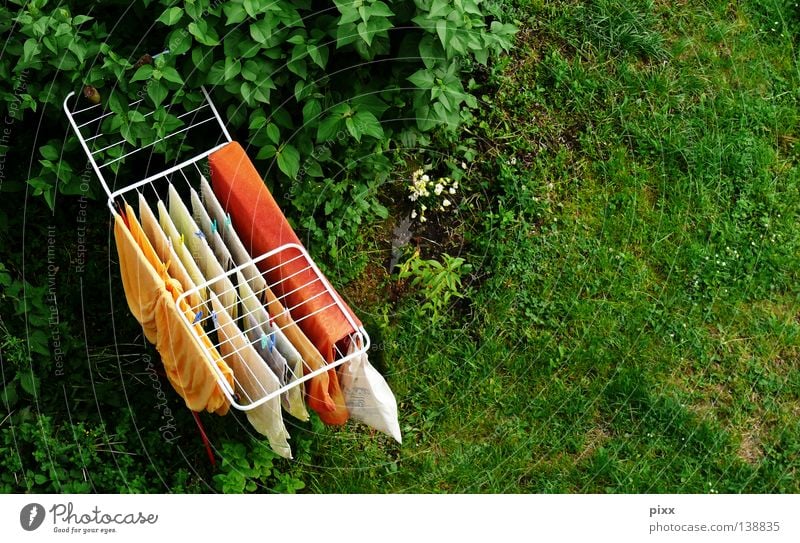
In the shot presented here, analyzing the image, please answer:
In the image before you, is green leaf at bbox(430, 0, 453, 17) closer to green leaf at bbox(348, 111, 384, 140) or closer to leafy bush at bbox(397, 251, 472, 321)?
green leaf at bbox(348, 111, 384, 140)

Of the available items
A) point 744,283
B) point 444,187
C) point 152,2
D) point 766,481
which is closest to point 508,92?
point 444,187

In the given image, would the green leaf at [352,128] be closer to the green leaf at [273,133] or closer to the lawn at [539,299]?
the lawn at [539,299]

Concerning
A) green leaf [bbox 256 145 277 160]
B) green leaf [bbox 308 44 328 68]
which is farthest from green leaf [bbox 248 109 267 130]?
green leaf [bbox 308 44 328 68]

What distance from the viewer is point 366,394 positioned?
492 centimetres

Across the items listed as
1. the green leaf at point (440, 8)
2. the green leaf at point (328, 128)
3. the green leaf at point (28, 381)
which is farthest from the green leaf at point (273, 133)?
the green leaf at point (28, 381)

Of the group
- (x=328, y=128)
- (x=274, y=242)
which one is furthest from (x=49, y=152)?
(x=328, y=128)

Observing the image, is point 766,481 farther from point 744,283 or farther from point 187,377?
point 187,377

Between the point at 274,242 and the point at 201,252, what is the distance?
0.35 metres

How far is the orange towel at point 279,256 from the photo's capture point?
4.85 m

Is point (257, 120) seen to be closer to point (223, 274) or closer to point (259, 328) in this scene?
point (223, 274)

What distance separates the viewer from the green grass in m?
5.66

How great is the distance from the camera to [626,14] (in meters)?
6.46

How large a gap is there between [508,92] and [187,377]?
2669mm

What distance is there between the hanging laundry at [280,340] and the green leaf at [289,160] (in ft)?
2.39
